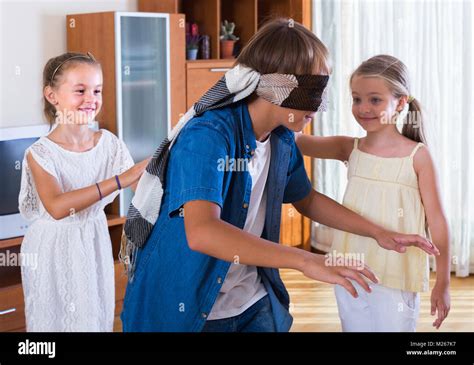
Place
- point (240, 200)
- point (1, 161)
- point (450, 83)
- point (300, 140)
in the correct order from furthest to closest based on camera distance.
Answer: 1. point (450, 83)
2. point (1, 161)
3. point (300, 140)
4. point (240, 200)

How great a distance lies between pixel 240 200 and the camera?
5.67 ft

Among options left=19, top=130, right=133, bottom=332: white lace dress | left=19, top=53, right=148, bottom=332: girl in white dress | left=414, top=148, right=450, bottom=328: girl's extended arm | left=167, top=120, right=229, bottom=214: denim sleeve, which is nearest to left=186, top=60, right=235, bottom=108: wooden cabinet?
left=19, top=53, right=148, bottom=332: girl in white dress

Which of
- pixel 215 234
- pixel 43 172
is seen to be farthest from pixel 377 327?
pixel 43 172

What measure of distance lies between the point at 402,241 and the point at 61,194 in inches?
45.2

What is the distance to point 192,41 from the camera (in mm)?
4410

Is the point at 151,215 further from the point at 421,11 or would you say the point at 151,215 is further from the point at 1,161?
the point at 421,11

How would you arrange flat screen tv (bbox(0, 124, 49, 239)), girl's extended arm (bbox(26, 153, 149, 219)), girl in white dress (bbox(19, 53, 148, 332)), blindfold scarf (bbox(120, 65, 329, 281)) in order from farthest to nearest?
flat screen tv (bbox(0, 124, 49, 239)) < girl in white dress (bbox(19, 53, 148, 332)) < girl's extended arm (bbox(26, 153, 149, 219)) < blindfold scarf (bbox(120, 65, 329, 281))

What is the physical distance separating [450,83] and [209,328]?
296cm

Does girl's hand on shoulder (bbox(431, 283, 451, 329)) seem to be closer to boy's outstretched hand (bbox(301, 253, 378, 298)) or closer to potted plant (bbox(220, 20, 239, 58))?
boy's outstretched hand (bbox(301, 253, 378, 298))

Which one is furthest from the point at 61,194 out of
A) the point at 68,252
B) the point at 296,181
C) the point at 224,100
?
the point at 224,100

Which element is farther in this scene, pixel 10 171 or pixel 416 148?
pixel 10 171

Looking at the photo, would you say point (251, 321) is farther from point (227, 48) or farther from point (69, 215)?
point (227, 48)

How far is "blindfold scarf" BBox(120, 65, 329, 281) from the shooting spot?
170 centimetres

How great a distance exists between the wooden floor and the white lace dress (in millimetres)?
1057
